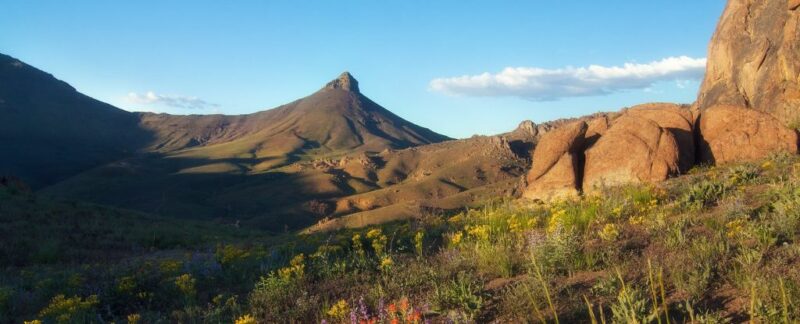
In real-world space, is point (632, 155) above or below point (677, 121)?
below

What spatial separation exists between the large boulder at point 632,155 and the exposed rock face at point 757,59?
727 cm

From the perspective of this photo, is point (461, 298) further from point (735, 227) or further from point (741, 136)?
point (741, 136)

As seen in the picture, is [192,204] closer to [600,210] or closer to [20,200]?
[20,200]

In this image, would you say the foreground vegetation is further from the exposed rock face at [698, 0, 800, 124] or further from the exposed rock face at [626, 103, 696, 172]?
the exposed rock face at [698, 0, 800, 124]

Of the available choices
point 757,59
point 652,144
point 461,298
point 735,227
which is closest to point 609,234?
point 735,227

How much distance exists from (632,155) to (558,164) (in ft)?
7.16

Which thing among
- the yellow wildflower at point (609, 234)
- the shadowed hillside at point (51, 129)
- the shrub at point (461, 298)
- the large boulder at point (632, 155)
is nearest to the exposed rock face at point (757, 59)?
the large boulder at point (632, 155)

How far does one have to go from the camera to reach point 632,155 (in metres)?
14.9

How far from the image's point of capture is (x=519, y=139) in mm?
80562

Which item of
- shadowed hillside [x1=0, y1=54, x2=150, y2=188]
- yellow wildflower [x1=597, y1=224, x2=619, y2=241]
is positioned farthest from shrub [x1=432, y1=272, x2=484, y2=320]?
shadowed hillside [x1=0, y1=54, x2=150, y2=188]

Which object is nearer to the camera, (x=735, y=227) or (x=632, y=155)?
(x=735, y=227)

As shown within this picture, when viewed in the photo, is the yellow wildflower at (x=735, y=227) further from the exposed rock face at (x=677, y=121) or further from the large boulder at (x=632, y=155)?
the exposed rock face at (x=677, y=121)

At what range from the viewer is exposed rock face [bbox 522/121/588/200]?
1568cm

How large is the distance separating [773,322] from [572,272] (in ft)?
6.18
